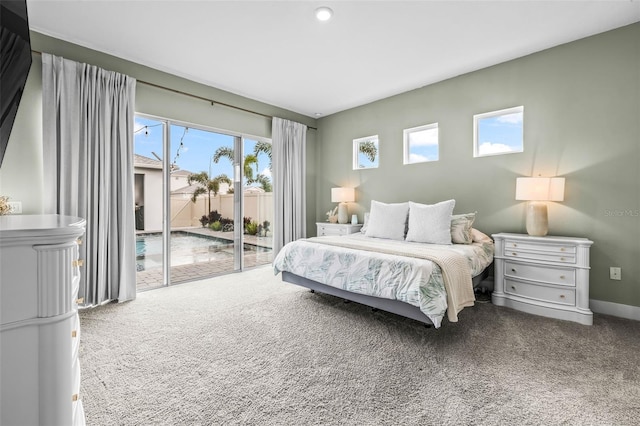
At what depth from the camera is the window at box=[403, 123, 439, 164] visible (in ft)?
13.8

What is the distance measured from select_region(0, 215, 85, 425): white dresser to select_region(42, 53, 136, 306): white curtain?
2.57m

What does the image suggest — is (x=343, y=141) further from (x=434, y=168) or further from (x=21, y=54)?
(x=21, y=54)

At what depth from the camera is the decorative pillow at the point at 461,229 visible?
3.31m

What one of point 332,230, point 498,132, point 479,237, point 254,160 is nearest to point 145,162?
point 254,160

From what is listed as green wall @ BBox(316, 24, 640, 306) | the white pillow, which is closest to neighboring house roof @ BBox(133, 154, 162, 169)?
the white pillow

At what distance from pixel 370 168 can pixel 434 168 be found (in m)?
1.10

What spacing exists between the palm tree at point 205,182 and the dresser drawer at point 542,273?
3807mm

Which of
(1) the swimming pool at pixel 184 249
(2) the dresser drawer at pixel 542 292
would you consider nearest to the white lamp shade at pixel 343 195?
(1) the swimming pool at pixel 184 249

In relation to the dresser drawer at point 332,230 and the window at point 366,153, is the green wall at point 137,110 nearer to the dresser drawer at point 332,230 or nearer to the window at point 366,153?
the dresser drawer at point 332,230

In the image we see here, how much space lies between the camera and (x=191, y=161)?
4.09 m

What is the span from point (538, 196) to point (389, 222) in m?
1.55

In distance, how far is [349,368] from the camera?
6.40ft

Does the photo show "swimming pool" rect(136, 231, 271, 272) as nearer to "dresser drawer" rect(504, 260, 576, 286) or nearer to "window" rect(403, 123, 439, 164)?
"window" rect(403, 123, 439, 164)

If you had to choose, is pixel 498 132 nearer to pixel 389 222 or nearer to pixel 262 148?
pixel 389 222
